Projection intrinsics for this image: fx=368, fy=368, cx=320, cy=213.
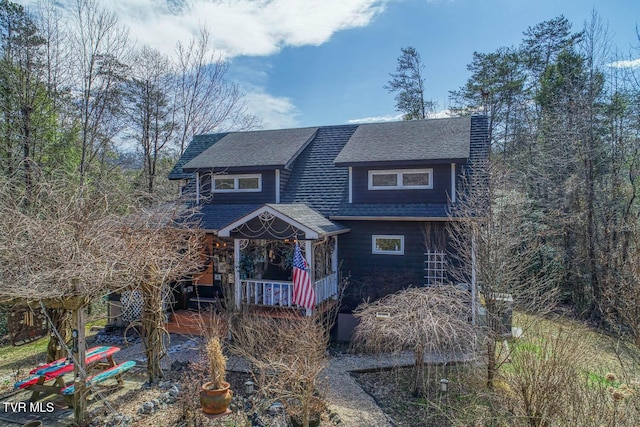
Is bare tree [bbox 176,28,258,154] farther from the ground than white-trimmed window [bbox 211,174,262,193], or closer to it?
farther from the ground

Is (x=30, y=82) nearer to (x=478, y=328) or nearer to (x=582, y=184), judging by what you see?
(x=478, y=328)

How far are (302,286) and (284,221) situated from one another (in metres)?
1.76

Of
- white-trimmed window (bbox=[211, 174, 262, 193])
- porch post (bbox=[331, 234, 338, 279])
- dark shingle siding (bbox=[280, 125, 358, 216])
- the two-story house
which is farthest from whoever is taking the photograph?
white-trimmed window (bbox=[211, 174, 262, 193])

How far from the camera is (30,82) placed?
14203 millimetres

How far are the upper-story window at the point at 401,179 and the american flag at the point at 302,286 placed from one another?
3.94m

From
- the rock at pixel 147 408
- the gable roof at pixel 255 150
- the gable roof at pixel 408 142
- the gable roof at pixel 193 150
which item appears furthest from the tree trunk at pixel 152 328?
the gable roof at pixel 193 150

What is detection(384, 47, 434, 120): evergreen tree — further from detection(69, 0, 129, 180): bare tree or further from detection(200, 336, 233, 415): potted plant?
detection(200, 336, 233, 415): potted plant

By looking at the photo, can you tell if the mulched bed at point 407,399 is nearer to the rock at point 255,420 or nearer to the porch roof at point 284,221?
the rock at point 255,420

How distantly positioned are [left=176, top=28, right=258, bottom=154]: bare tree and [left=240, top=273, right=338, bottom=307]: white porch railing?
14.1m

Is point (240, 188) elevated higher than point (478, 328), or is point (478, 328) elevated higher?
point (240, 188)

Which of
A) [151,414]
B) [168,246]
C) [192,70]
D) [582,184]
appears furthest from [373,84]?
[151,414]

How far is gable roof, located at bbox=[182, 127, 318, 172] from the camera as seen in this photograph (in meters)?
12.9

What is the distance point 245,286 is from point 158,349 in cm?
352

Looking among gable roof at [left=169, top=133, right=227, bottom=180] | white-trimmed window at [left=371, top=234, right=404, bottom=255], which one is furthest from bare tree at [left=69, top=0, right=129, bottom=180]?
white-trimmed window at [left=371, top=234, right=404, bottom=255]
